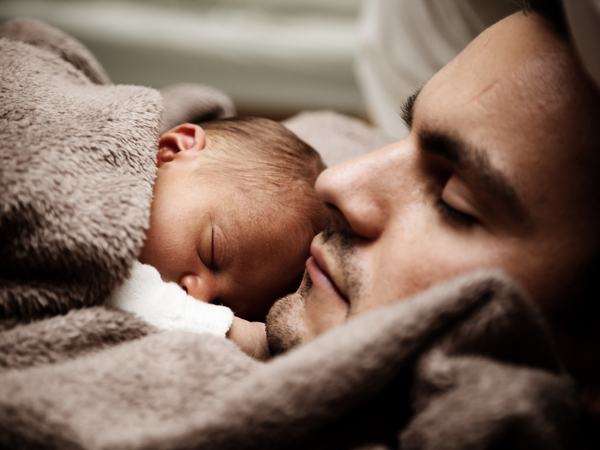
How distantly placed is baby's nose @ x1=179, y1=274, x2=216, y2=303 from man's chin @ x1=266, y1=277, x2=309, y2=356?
0.38ft

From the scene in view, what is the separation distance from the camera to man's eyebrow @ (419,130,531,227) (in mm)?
600

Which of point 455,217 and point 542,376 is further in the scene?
point 455,217

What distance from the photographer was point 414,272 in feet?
2.13

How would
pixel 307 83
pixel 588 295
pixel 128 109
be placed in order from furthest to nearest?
1. pixel 307 83
2. pixel 128 109
3. pixel 588 295

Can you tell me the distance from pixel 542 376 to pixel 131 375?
0.41 m

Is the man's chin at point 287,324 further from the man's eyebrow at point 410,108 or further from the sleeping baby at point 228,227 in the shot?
the man's eyebrow at point 410,108

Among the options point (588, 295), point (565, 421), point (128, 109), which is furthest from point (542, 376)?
point (128, 109)

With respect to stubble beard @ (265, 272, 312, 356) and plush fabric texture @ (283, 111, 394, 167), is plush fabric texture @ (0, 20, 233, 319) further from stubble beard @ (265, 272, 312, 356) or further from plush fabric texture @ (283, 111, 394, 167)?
plush fabric texture @ (283, 111, 394, 167)

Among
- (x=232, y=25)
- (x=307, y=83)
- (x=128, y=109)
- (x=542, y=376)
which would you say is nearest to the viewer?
(x=542, y=376)

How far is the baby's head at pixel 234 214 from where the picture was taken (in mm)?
861

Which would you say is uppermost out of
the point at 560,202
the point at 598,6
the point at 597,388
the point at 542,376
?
the point at 598,6

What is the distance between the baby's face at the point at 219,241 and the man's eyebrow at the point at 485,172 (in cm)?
38

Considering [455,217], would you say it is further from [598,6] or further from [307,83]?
[307,83]

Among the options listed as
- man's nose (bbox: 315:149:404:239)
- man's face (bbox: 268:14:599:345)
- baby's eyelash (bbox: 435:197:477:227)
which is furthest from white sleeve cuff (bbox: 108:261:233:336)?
baby's eyelash (bbox: 435:197:477:227)
